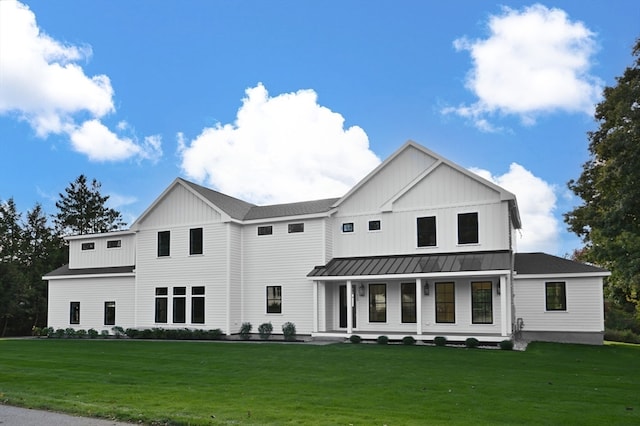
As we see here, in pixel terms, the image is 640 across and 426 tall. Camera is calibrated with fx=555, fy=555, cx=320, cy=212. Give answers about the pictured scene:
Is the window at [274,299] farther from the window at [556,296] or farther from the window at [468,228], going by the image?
the window at [556,296]

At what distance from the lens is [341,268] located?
23.9 m

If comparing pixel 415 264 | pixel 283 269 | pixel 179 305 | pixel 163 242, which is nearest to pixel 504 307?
pixel 415 264

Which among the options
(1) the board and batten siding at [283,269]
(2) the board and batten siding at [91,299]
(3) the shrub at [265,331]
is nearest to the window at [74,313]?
(2) the board and batten siding at [91,299]

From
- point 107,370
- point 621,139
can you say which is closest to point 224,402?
point 107,370

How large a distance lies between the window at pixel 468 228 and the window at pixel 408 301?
9.18 feet

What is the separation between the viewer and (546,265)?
967 inches

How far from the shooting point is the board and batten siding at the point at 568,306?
22891mm

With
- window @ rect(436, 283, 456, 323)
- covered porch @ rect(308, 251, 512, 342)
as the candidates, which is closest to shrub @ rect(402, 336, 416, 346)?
covered porch @ rect(308, 251, 512, 342)

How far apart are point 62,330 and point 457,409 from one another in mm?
28003

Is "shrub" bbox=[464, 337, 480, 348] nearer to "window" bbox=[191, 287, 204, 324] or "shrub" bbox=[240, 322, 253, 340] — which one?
"shrub" bbox=[240, 322, 253, 340]

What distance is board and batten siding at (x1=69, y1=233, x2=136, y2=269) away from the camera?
30734mm

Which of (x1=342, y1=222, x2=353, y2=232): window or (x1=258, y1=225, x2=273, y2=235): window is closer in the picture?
(x1=342, y1=222, x2=353, y2=232): window

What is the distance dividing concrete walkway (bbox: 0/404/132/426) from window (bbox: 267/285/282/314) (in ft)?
56.6

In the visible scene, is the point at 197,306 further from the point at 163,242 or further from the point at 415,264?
the point at 415,264
